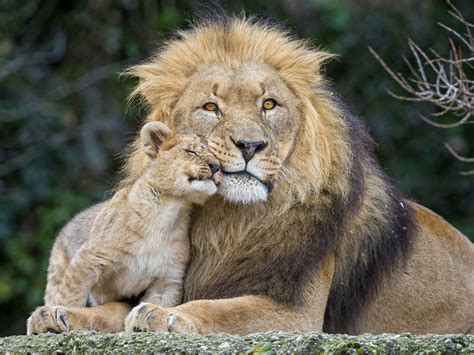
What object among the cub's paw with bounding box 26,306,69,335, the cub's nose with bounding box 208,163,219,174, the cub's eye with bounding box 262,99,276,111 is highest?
the cub's eye with bounding box 262,99,276,111

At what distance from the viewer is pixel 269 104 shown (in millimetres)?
4914

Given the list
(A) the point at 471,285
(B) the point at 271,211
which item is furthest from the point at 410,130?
(B) the point at 271,211

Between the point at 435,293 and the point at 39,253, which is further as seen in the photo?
the point at 39,253

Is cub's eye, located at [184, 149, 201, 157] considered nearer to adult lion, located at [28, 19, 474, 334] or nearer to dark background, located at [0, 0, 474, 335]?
adult lion, located at [28, 19, 474, 334]

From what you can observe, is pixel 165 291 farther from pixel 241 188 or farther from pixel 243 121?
pixel 243 121

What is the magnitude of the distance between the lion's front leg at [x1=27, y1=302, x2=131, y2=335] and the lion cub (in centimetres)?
9

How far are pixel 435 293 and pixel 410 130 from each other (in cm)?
552

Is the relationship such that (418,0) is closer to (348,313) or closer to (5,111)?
(5,111)

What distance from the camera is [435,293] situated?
17.8 feet

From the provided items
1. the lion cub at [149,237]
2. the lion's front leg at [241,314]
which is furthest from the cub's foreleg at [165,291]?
the lion's front leg at [241,314]

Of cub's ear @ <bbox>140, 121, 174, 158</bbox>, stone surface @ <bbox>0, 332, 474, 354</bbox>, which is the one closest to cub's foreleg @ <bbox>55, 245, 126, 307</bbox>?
cub's ear @ <bbox>140, 121, 174, 158</bbox>

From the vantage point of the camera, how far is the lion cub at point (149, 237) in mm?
4777

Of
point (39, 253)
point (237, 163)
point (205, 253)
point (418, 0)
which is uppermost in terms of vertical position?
point (418, 0)

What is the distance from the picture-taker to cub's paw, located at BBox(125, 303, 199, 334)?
14.1 feet
